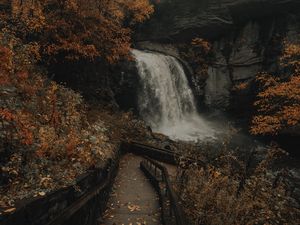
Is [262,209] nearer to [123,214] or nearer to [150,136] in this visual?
[123,214]

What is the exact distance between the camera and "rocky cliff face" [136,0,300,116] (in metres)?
27.3

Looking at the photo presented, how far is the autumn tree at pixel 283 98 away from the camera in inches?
814

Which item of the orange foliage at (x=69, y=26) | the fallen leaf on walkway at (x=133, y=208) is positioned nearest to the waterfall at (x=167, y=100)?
the orange foliage at (x=69, y=26)

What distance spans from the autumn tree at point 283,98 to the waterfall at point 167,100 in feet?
15.9

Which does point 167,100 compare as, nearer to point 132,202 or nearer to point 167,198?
point 132,202

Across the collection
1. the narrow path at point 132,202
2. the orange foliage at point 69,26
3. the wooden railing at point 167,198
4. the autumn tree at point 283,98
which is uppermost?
the orange foliage at point 69,26

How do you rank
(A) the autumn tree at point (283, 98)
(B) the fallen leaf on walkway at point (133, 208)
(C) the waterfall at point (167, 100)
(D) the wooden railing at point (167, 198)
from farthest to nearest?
(C) the waterfall at point (167, 100) → (A) the autumn tree at point (283, 98) → (B) the fallen leaf on walkway at point (133, 208) → (D) the wooden railing at point (167, 198)

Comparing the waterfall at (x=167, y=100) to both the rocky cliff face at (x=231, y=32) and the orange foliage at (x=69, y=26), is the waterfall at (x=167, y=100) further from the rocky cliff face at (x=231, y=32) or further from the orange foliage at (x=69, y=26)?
the orange foliage at (x=69, y=26)

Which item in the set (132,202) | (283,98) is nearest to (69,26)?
(132,202)

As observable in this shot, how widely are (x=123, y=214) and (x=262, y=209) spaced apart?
452cm

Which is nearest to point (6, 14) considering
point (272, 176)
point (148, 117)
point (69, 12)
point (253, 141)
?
point (69, 12)

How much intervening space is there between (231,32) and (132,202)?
25415 mm

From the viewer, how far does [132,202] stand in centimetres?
952

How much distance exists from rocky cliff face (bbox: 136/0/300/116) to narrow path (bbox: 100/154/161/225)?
1838cm
